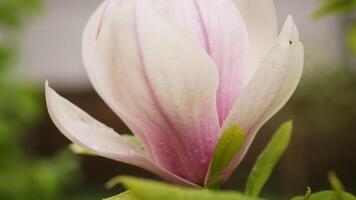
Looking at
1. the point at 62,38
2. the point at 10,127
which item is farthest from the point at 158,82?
the point at 62,38

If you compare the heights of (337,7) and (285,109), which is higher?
(337,7)

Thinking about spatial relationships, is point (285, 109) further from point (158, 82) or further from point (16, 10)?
point (158, 82)

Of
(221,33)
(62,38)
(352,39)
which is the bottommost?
(62,38)

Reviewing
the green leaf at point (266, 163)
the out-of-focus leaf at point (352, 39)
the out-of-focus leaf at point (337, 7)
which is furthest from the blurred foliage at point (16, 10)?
the green leaf at point (266, 163)

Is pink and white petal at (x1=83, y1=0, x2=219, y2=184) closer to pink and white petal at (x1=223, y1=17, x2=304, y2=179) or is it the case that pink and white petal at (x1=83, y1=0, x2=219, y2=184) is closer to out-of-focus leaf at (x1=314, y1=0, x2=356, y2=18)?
pink and white petal at (x1=223, y1=17, x2=304, y2=179)

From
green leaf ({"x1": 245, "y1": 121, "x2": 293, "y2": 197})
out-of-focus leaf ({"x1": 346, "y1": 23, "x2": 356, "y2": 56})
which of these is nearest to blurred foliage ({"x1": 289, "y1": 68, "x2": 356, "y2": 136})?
out-of-focus leaf ({"x1": 346, "y1": 23, "x2": 356, "y2": 56})

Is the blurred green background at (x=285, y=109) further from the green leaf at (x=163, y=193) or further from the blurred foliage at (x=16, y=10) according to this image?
the green leaf at (x=163, y=193)
